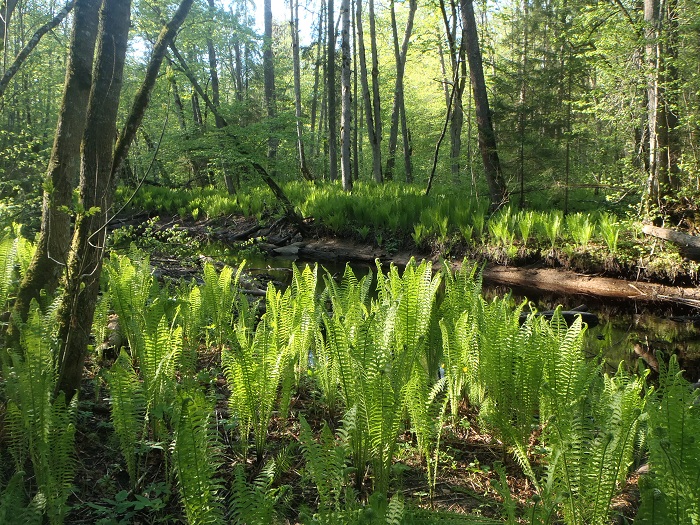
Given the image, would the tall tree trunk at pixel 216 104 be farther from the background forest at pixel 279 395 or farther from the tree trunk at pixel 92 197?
the tree trunk at pixel 92 197

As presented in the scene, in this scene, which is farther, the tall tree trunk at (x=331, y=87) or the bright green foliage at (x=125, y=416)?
the tall tree trunk at (x=331, y=87)

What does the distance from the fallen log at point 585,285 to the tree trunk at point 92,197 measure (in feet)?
20.7

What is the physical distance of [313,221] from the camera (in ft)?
34.5

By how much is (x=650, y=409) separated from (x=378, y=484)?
91 centimetres

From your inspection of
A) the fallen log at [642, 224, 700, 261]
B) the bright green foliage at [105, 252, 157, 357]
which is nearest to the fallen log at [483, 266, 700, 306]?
the fallen log at [642, 224, 700, 261]

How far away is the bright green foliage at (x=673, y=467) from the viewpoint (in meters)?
1.23

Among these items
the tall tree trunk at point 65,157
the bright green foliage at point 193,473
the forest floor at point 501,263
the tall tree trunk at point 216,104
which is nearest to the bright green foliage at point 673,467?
the bright green foliage at point 193,473

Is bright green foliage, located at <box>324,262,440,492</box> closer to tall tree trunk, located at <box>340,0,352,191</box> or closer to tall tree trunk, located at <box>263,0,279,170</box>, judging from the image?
tall tree trunk, located at <box>340,0,352,191</box>

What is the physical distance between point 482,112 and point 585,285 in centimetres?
416

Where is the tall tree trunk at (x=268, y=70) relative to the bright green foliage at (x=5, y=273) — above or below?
above

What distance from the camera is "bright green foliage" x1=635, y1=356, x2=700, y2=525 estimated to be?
123 centimetres

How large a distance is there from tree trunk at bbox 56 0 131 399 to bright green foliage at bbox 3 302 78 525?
215 millimetres

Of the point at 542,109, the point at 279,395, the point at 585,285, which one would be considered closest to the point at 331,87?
the point at 542,109

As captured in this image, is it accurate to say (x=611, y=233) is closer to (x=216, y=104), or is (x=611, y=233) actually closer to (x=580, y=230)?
(x=580, y=230)
